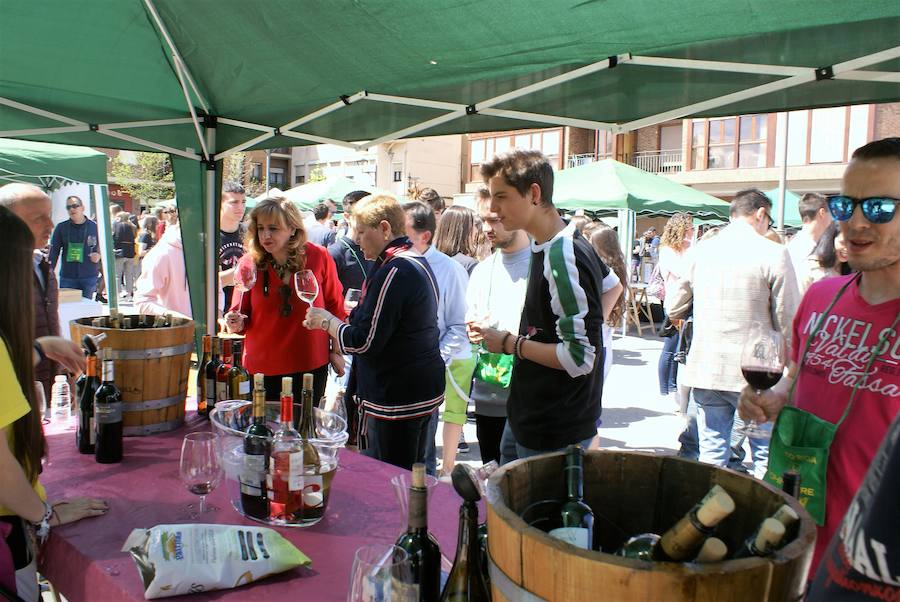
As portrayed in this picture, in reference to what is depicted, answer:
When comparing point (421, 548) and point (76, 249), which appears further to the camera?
point (76, 249)

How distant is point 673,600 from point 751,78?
9.31ft

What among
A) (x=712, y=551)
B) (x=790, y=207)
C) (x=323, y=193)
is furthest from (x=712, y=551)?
(x=790, y=207)

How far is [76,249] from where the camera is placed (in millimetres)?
10312

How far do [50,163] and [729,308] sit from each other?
319 inches

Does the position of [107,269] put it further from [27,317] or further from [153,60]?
[27,317]

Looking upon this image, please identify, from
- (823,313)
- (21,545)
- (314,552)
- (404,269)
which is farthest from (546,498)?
(404,269)

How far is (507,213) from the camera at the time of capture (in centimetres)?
271

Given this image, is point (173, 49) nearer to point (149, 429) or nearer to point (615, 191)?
point (149, 429)

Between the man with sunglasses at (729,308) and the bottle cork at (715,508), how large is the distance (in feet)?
11.7

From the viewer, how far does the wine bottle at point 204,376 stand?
2908mm

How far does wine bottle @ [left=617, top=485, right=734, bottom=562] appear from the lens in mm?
838

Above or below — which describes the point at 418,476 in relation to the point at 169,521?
above

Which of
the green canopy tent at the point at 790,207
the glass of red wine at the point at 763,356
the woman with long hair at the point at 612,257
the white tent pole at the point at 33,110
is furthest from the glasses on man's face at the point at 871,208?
the green canopy tent at the point at 790,207

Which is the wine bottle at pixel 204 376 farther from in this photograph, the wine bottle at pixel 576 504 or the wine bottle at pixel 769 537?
the wine bottle at pixel 769 537
